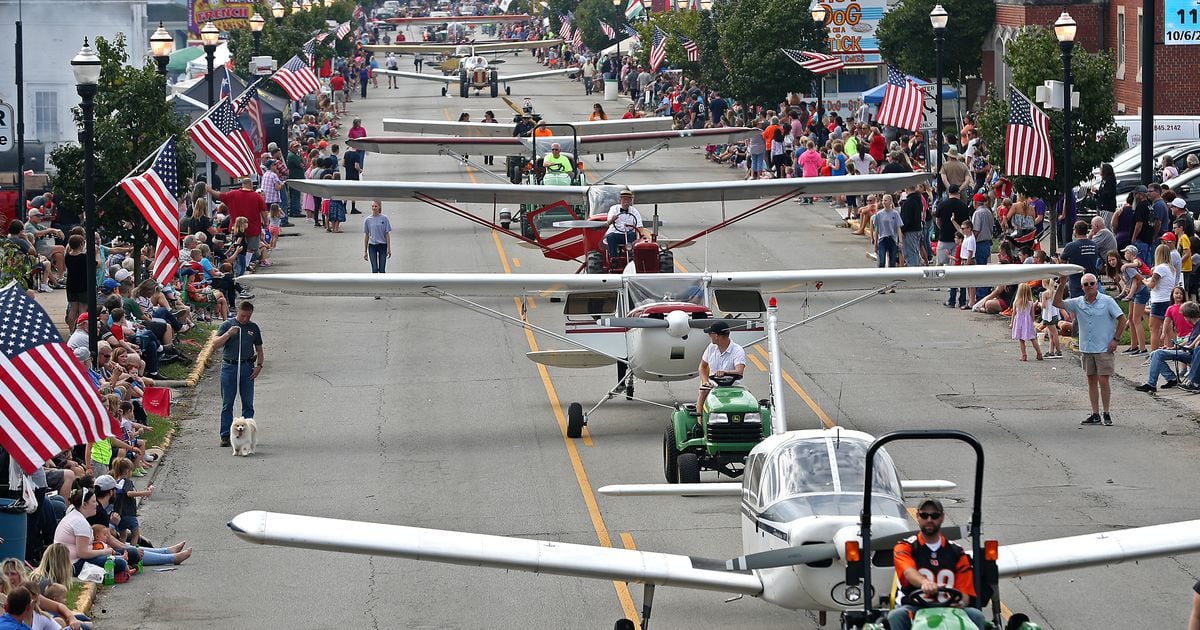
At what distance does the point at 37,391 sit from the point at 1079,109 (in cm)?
2066

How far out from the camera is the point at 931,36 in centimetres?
4950

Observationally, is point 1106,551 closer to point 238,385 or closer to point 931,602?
point 931,602

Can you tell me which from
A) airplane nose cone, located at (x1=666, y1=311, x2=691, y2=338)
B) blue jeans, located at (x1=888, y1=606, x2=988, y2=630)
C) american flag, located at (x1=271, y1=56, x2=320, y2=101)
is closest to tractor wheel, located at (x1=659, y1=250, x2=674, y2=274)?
airplane nose cone, located at (x1=666, y1=311, x2=691, y2=338)

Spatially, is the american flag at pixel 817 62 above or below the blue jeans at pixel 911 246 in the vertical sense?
above

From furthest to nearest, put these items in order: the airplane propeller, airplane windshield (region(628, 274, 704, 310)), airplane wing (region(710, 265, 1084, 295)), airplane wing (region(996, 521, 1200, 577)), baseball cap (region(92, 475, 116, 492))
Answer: airplane wing (region(710, 265, 1084, 295)) < airplane windshield (region(628, 274, 704, 310)) < baseball cap (region(92, 475, 116, 492)) < airplane wing (region(996, 521, 1200, 577)) < the airplane propeller

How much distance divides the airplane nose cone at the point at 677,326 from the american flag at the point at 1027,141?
11.0 metres

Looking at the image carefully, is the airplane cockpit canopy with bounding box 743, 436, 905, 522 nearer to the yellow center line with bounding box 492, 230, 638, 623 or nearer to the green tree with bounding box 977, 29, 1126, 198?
the yellow center line with bounding box 492, 230, 638, 623

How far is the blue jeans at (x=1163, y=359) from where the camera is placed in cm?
2150

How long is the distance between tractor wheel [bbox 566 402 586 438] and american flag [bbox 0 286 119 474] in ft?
21.6

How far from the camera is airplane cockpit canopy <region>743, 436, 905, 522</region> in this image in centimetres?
1174

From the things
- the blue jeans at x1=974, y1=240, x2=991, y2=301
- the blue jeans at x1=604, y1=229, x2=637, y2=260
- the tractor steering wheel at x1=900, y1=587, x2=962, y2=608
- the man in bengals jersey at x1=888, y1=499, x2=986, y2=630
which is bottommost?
the tractor steering wheel at x1=900, y1=587, x2=962, y2=608

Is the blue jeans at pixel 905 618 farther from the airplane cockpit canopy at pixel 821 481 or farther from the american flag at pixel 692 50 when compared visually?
the american flag at pixel 692 50

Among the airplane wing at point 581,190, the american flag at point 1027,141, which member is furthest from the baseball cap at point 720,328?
the airplane wing at point 581,190

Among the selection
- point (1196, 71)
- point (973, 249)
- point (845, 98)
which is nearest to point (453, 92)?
point (845, 98)
